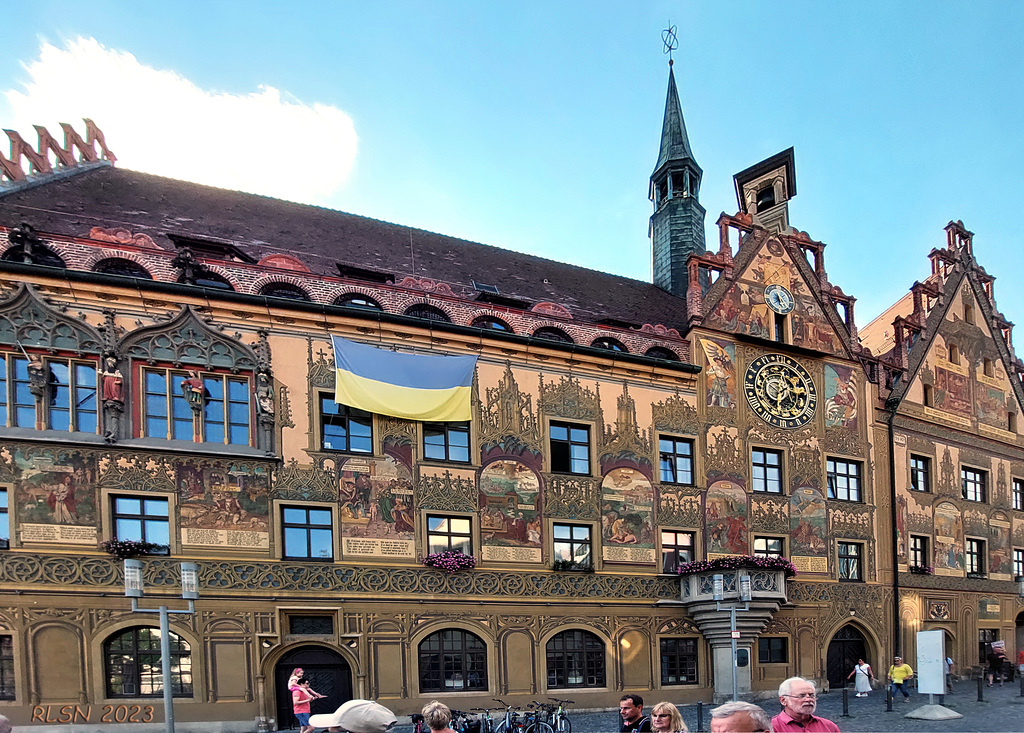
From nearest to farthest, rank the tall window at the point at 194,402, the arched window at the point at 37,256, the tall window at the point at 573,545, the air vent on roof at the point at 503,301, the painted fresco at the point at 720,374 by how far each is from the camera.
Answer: the arched window at the point at 37,256 < the tall window at the point at 194,402 < the tall window at the point at 573,545 < the air vent on roof at the point at 503,301 < the painted fresco at the point at 720,374

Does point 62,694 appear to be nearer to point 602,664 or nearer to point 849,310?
point 602,664

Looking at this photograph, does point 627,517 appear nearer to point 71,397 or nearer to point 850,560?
point 850,560

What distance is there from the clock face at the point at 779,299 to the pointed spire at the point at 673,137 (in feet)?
29.9

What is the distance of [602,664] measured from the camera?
764 inches

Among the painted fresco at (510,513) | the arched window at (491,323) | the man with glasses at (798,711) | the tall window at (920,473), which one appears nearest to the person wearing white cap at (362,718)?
the man with glasses at (798,711)

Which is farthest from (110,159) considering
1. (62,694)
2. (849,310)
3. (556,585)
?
(849,310)

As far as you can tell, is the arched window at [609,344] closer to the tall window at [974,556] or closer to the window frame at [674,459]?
the window frame at [674,459]

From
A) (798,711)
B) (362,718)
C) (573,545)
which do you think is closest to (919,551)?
(573,545)

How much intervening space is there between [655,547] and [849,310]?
11.1 metres

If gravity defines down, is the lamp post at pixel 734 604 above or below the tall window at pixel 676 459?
below

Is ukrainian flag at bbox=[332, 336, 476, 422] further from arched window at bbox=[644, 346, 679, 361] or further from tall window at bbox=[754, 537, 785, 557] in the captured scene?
tall window at bbox=[754, 537, 785, 557]

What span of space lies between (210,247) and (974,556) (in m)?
27.1

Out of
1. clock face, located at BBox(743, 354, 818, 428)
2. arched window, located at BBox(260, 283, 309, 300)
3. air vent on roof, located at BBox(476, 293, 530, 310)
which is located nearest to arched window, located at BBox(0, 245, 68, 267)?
arched window, located at BBox(260, 283, 309, 300)

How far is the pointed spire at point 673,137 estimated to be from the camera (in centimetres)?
3164
